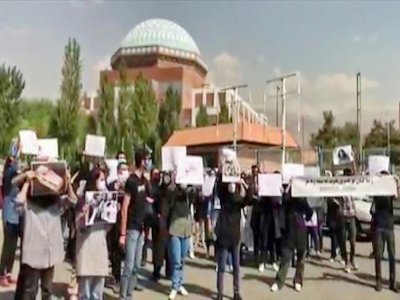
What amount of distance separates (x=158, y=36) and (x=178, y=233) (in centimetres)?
6295

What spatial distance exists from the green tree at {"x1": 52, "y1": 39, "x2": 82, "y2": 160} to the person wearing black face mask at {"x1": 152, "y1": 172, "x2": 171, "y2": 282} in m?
25.3

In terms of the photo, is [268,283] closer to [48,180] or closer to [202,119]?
[48,180]

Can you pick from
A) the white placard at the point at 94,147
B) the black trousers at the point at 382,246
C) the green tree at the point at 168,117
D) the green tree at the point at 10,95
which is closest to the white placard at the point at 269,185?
the black trousers at the point at 382,246

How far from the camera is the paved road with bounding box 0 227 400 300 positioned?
7.44m

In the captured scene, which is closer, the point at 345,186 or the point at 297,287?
the point at 297,287

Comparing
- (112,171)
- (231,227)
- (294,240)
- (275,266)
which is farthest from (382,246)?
(112,171)

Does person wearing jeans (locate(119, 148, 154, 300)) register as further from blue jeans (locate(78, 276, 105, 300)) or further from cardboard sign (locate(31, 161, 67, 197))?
cardboard sign (locate(31, 161, 67, 197))

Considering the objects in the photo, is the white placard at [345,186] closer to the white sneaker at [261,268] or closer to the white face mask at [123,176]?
Result: the white sneaker at [261,268]

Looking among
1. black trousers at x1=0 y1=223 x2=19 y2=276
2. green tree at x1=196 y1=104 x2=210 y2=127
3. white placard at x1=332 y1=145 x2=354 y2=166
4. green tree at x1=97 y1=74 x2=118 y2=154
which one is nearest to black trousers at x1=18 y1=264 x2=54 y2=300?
black trousers at x1=0 y1=223 x2=19 y2=276

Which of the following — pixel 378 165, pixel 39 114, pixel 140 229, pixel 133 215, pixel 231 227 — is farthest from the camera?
pixel 39 114

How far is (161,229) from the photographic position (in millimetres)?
8070

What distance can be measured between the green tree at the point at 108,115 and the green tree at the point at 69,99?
84.8 inches

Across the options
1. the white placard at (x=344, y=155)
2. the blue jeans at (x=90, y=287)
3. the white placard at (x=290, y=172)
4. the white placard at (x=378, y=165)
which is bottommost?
the blue jeans at (x=90, y=287)

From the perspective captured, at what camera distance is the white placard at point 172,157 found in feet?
23.9
